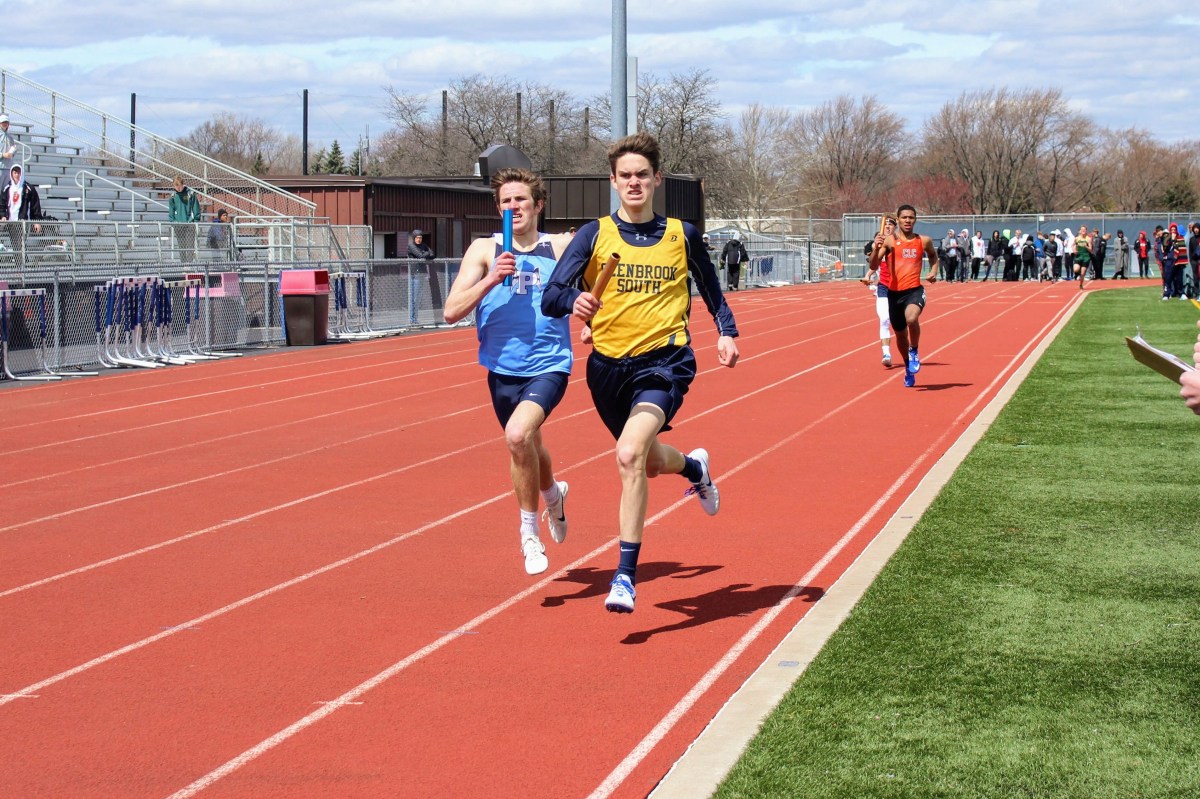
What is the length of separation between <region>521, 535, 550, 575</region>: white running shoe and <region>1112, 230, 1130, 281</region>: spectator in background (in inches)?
1951

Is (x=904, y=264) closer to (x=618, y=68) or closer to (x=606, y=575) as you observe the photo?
(x=618, y=68)

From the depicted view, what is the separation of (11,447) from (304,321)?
12666 mm

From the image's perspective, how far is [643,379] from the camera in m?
6.61

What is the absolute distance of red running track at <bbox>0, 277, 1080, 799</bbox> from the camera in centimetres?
491

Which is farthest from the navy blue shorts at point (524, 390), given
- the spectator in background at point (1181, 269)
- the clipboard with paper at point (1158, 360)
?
the spectator in background at point (1181, 269)

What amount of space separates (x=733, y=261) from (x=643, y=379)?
41369 millimetres

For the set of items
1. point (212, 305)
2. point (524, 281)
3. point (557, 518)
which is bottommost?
point (557, 518)

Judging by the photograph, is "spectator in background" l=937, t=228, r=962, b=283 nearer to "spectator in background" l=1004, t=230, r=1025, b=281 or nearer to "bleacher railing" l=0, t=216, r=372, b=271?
"spectator in background" l=1004, t=230, r=1025, b=281

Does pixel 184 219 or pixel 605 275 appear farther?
pixel 184 219

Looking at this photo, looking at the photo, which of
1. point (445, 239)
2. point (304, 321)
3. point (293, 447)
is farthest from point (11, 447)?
point (445, 239)

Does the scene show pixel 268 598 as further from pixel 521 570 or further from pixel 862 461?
pixel 862 461

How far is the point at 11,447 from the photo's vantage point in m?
12.8

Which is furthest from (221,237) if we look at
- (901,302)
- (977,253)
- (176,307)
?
(977,253)

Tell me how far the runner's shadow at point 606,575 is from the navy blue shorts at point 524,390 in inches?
35.8
